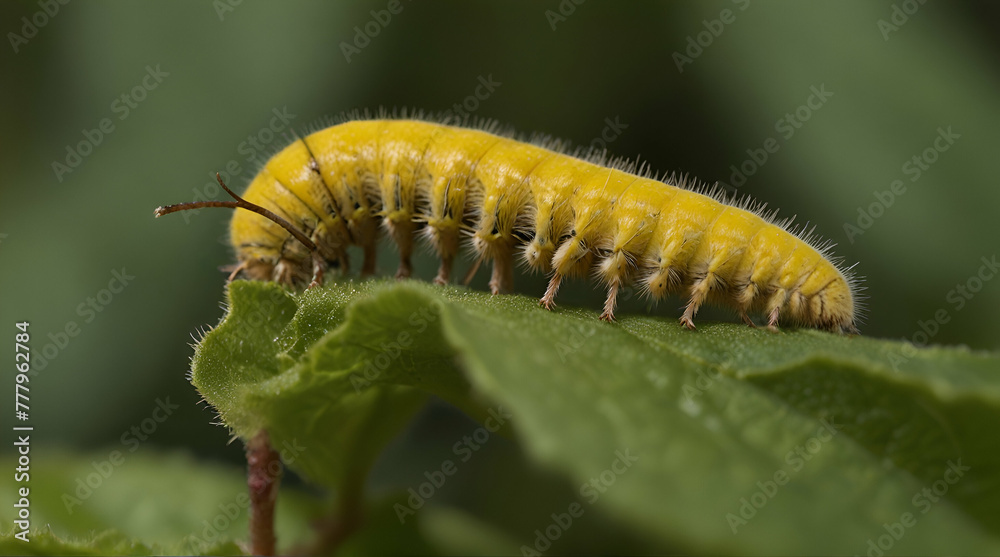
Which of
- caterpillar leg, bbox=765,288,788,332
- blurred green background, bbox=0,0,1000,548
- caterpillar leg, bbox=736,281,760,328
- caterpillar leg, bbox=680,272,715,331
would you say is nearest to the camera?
caterpillar leg, bbox=765,288,788,332

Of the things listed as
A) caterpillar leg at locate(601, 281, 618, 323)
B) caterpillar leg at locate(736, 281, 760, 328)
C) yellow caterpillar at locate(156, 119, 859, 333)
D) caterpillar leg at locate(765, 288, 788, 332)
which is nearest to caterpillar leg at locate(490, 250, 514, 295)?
yellow caterpillar at locate(156, 119, 859, 333)

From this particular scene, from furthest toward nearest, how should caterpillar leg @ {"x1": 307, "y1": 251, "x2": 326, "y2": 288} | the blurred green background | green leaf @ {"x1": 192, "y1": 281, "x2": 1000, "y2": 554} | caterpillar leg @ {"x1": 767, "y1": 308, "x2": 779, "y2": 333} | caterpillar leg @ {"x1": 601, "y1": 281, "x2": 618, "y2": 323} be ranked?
the blurred green background, caterpillar leg @ {"x1": 307, "y1": 251, "x2": 326, "y2": 288}, caterpillar leg @ {"x1": 767, "y1": 308, "x2": 779, "y2": 333}, caterpillar leg @ {"x1": 601, "y1": 281, "x2": 618, "y2": 323}, green leaf @ {"x1": 192, "y1": 281, "x2": 1000, "y2": 554}

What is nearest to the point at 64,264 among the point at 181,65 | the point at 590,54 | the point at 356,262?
the point at 181,65

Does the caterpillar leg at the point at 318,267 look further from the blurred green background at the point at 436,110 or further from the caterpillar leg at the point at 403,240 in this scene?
the blurred green background at the point at 436,110

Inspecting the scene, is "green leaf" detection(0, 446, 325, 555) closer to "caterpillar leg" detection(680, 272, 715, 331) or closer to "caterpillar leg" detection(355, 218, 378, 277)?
"caterpillar leg" detection(355, 218, 378, 277)

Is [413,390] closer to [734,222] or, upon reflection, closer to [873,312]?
[734,222]

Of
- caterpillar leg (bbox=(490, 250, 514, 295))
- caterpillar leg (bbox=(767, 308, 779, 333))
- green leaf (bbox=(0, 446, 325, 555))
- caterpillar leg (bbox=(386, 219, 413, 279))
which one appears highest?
caterpillar leg (bbox=(767, 308, 779, 333))
